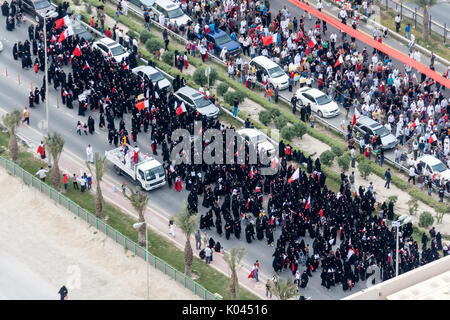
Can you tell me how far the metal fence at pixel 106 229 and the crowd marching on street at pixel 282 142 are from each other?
3.65 feet

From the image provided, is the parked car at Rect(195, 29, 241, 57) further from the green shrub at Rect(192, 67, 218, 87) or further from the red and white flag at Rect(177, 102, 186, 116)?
the red and white flag at Rect(177, 102, 186, 116)

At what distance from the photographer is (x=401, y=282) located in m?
57.5

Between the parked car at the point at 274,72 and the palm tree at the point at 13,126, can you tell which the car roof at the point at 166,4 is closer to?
the parked car at the point at 274,72

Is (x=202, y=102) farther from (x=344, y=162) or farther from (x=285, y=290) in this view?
(x=285, y=290)

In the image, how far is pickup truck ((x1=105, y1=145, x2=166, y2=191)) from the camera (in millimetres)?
74500

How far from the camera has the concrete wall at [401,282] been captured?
185 feet

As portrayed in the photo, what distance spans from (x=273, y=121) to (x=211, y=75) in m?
5.64

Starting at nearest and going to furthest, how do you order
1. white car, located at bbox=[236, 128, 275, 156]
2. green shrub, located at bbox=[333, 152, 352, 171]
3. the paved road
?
1. the paved road
2. green shrub, located at bbox=[333, 152, 352, 171]
3. white car, located at bbox=[236, 128, 275, 156]

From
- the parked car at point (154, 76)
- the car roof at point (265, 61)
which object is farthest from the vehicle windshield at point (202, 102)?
the car roof at point (265, 61)

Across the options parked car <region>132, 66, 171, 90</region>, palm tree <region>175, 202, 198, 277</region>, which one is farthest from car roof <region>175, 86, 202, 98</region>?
palm tree <region>175, 202, 198, 277</region>

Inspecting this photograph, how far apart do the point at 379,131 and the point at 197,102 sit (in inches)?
428

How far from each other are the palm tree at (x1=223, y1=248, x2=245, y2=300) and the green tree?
12815mm
